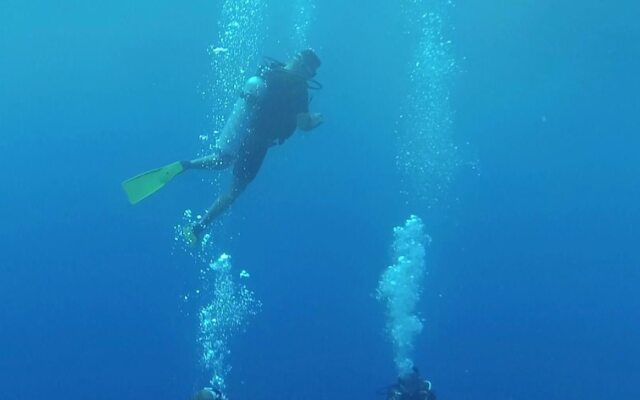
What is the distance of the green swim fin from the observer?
7867 mm

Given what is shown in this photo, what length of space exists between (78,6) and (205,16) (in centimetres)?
470

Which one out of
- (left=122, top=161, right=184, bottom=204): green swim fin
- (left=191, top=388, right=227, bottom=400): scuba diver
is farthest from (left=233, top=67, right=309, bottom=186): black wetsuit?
(left=191, top=388, right=227, bottom=400): scuba diver

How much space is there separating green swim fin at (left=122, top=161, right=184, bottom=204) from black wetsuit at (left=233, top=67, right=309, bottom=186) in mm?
730

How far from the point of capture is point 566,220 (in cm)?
2984

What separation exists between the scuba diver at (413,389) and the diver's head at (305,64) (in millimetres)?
3436

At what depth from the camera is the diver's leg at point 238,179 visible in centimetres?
786

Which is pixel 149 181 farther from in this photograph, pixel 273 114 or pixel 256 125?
pixel 273 114

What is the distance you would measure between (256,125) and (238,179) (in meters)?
0.74

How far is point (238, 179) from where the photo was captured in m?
7.97

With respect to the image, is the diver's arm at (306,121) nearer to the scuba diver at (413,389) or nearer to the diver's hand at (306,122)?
the diver's hand at (306,122)

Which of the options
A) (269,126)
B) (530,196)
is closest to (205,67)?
(530,196)

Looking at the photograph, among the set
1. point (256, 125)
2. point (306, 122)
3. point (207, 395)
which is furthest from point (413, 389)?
point (256, 125)

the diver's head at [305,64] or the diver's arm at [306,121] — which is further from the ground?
the diver's head at [305,64]

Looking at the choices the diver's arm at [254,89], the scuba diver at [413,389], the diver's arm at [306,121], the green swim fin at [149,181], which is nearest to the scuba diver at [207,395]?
the scuba diver at [413,389]
